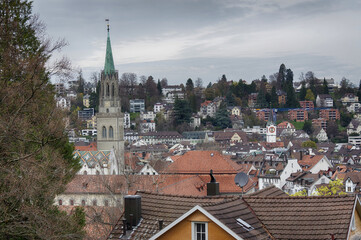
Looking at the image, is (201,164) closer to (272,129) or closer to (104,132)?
(104,132)

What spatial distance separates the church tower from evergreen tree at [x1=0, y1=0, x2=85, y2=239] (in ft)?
213

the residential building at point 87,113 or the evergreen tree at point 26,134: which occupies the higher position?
the evergreen tree at point 26,134

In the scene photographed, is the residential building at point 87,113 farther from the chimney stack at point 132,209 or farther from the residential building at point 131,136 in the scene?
the chimney stack at point 132,209

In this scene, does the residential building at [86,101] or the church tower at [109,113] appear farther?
the residential building at [86,101]

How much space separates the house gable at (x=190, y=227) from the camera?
1216 cm

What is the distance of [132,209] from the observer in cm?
1367

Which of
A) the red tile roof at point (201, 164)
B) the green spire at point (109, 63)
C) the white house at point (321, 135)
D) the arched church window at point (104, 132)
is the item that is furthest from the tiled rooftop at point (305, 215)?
the white house at point (321, 135)

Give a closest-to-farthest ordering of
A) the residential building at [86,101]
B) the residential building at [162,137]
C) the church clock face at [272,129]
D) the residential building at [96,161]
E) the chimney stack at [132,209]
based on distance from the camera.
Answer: the chimney stack at [132,209], the residential building at [96,161], the church clock face at [272,129], the residential building at [162,137], the residential building at [86,101]

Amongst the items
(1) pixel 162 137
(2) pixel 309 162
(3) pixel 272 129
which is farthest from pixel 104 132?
(1) pixel 162 137

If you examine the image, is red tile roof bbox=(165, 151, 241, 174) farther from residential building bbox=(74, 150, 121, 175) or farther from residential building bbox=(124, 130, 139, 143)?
residential building bbox=(124, 130, 139, 143)

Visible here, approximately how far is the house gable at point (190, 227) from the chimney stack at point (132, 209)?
0.94 meters

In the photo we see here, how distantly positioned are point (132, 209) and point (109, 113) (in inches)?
2829

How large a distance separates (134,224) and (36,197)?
278cm

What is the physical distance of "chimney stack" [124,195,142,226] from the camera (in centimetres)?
1366
